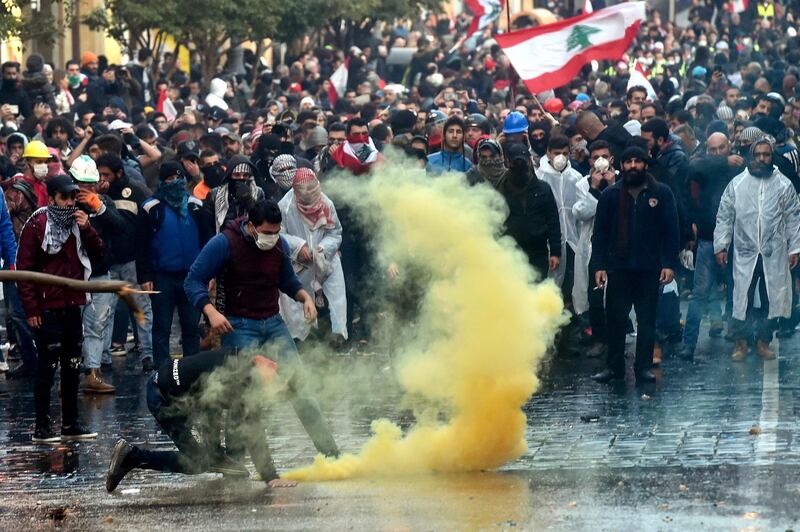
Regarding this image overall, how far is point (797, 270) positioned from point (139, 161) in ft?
21.6

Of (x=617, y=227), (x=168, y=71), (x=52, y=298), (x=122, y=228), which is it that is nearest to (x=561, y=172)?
(x=617, y=227)

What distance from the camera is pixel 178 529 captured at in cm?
841

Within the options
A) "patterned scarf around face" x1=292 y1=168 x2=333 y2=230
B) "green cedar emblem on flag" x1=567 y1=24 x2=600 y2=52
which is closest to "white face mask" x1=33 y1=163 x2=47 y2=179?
"patterned scarf around face" x1=292 y1=168 x2=333 y2=230

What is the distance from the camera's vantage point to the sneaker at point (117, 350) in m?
16.0

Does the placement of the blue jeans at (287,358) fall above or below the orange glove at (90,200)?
below

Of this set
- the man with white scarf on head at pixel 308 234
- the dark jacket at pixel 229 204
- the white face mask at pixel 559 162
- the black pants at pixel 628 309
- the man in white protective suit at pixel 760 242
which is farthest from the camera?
the white face mask at pixel 559 162

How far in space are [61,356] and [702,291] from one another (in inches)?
237

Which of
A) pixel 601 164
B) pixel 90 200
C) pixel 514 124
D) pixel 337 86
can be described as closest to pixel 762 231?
pixel 601 164

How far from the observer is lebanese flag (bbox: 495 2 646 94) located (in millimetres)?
20250

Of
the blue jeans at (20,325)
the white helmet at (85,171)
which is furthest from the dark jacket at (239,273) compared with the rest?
the blue jeans at (20,325)

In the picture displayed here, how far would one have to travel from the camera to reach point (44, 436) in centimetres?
1169

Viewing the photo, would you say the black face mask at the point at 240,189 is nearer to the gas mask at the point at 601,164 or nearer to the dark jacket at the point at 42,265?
the dark jacket at the point at 42,265

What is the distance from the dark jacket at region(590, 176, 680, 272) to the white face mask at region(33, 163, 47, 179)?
4935 millimetres

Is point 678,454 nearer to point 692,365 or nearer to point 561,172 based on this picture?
point 692,365
